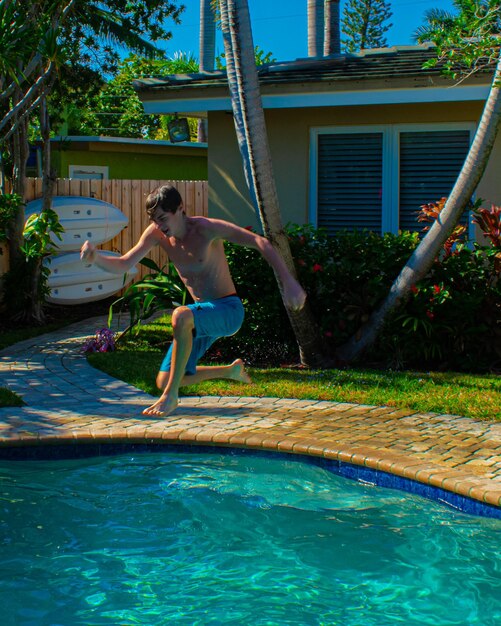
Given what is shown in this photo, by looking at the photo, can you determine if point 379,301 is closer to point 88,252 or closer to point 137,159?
point 88,252

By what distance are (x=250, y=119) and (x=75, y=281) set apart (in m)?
6.22

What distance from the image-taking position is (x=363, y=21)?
57000 millimetres

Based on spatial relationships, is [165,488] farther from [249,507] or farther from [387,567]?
[387,567]

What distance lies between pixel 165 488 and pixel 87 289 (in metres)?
8.13

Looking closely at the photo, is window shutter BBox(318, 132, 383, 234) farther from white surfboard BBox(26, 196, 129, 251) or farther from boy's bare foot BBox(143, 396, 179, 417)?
boy's bare foot BBox(143, 396, 179, 417)

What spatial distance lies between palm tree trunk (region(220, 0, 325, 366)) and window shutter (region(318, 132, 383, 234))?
112 inches

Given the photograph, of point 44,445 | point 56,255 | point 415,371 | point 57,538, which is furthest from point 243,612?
point 56,255

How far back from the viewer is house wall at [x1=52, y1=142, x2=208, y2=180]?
23.5 metres

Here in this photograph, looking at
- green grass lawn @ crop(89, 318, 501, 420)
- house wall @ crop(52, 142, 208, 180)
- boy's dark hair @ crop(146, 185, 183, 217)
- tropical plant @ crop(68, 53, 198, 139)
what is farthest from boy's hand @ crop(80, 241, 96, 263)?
tropical plant @ crop(68, 53, 198, 139)

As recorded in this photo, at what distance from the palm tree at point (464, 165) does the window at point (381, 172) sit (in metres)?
2.21

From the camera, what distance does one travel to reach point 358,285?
10297 mm

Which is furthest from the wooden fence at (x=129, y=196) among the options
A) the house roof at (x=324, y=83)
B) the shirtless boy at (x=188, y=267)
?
the shirtless boy at (x=188, y=267)

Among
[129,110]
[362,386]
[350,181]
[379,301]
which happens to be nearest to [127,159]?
[350,181]

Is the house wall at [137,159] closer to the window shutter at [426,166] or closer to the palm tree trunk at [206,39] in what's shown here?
the palm tree trunk at [206,39]
